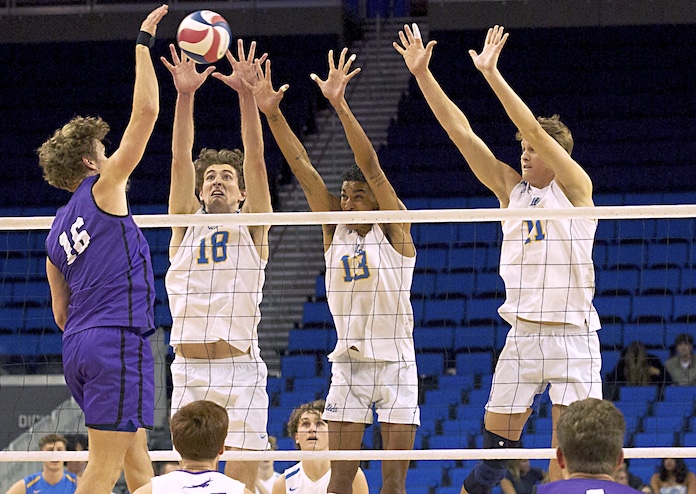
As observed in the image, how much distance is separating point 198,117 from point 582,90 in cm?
642

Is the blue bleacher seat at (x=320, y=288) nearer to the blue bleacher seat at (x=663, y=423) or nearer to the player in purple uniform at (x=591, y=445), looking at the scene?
the blue bleacher seat at (x=663, y=423)

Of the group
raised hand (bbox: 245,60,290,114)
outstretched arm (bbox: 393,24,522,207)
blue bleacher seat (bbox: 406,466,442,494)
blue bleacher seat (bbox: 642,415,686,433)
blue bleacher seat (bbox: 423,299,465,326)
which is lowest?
blue bleacher seat (bbox: 406,466,442,494)

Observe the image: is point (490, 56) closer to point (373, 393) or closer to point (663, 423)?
point (373, 393)

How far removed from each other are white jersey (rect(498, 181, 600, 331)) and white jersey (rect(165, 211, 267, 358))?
150cm

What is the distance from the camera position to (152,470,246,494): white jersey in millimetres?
4254

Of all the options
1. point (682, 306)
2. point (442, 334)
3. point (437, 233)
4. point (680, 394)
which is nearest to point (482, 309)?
point (442, 334)

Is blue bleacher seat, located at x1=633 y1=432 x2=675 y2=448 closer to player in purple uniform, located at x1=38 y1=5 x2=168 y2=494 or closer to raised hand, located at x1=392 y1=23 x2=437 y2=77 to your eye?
raised hand, located at x1=392 y1=23 x2=437 y2=77

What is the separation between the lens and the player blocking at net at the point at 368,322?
6418 mm

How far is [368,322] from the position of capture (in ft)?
21.3

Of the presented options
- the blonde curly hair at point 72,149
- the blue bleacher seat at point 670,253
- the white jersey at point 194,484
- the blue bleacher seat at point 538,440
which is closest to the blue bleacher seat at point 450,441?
the blue bleacher seat at point 538,440

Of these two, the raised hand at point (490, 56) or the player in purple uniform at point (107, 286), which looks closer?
the player in purple uniform at point (107, 286)

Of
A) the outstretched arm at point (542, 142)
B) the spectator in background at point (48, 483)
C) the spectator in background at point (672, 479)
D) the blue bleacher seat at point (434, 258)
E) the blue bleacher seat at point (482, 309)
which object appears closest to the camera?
the outstretched arm at point (542, 142)

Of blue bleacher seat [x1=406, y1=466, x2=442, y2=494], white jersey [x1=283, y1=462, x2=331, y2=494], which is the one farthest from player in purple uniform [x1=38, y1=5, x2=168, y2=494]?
blue bleacher seat [x1=406, y1=466, x2=442, y2=494]

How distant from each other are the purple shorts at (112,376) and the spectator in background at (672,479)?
6609 mm
